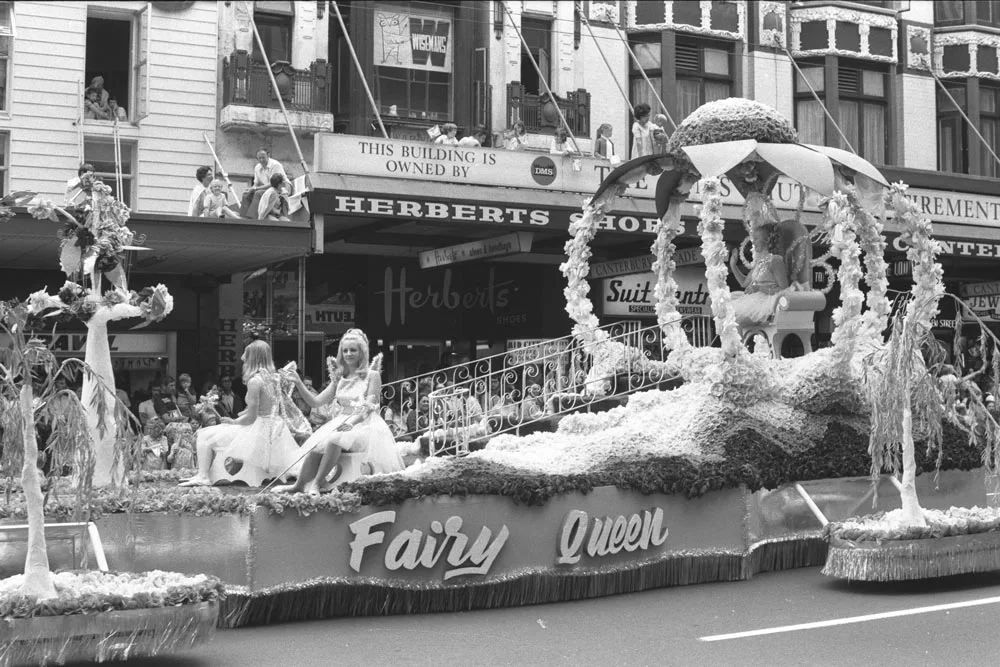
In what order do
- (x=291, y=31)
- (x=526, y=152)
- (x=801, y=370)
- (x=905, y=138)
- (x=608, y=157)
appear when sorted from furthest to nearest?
(x=905, y=138), (x=291, y=31), (x=608, y=157), (x=526, y=152), (x=801, y=370)

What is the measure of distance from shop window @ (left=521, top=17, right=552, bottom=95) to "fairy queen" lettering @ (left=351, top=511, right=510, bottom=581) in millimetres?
15910

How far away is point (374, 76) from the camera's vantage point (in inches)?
921

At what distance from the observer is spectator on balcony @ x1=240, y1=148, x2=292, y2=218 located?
709 inches

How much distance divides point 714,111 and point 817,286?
1319cm

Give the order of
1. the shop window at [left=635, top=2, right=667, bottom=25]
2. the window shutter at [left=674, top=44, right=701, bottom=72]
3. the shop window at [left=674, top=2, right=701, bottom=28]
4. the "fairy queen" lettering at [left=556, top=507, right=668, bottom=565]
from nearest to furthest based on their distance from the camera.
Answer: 1. the "fairy queen" lettering at [left=556, top=507, right=668, bottom=565]
2. the shop window at [left=635, top=2, right=667, bottom=25]
3. the shop window at [left=674, top=2, right=701, bottom=28]
4. the window shutter at [left=674, top=44, right=701, bottom=72]

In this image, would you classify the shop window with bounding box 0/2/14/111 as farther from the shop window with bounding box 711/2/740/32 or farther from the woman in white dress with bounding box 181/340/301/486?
the shop window with bounding box 711/2/740/32

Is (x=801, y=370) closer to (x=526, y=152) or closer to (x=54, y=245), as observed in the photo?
(x=526, y=152)

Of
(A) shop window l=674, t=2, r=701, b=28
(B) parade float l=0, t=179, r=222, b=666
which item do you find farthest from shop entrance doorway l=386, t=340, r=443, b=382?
(B) parade float l=0, t=179, r=222, b=666

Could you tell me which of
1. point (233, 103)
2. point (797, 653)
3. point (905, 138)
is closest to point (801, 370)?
point (797, 653)

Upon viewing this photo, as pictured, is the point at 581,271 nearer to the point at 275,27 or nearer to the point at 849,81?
the point at 275,27

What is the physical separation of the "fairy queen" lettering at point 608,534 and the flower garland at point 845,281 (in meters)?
2.88

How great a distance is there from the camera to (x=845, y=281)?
44.5 feet

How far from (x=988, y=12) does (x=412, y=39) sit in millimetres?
13310

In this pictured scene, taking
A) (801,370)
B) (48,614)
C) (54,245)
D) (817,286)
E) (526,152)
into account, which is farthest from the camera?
(817,286)
